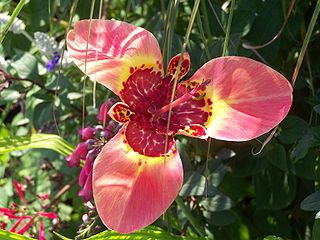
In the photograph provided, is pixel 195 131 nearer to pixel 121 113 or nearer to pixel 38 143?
pixel 121 113

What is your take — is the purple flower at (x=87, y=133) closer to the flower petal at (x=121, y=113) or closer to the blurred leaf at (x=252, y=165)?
the flower petal at (x=121, y=113)

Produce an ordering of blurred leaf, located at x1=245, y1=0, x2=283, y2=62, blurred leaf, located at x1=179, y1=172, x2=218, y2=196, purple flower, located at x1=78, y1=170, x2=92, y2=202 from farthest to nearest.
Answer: blurred leaf, located at x1=245, y1=0, x2=283, y2=62 → blurred leaf, located at x1=179, y1=172, x2=218, y2=196 → purple flower, located at x1=78, y1=170, x2=92, y2=202

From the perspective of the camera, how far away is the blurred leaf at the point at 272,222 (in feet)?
3.38

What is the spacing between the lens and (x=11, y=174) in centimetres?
130

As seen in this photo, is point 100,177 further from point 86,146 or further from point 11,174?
point 11,174

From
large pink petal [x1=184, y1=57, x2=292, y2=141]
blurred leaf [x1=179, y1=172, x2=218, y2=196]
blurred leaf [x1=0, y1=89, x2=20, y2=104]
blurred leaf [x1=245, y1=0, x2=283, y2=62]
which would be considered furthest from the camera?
blurred leaf [x1=0, y1=89, x2=20, y2=104]

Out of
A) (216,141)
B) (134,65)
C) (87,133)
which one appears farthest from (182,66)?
(216,141)

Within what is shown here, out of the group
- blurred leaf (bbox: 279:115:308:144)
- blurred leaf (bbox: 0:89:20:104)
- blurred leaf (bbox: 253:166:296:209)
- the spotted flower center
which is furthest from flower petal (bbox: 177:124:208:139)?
blurred leaf (bbox: 0:89:20:104)

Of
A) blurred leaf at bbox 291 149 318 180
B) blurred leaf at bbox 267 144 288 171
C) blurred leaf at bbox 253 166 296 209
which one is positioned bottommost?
blurred leaf at bbox 253 166 296 209

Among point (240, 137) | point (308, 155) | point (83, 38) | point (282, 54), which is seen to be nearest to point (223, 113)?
point (240, 137)

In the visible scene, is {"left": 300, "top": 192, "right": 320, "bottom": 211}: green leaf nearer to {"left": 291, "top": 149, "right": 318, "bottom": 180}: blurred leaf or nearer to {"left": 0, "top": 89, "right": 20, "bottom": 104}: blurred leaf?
{"left": 291, "top": 149, "right": 318, "bottom": 180}: blurred leaf

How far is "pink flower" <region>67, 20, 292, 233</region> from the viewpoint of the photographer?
666 mm

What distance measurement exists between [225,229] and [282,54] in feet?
0.95

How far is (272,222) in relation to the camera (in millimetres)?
1041
